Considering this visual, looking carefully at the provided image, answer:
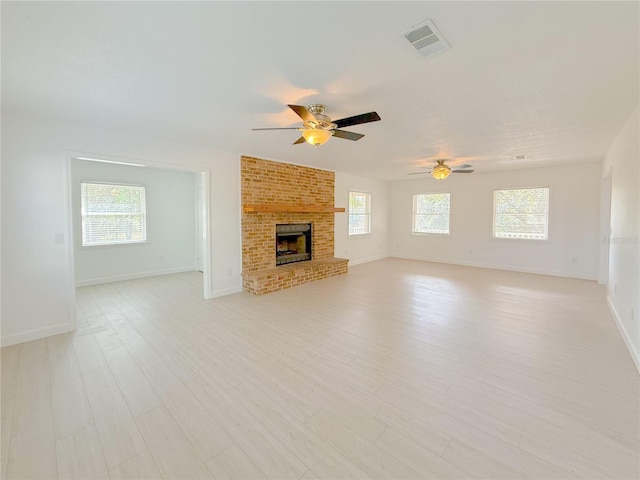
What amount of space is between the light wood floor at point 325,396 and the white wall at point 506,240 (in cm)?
286

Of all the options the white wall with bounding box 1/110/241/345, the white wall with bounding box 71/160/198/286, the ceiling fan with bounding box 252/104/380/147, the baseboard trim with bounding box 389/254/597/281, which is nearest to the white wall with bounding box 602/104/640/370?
the baseboard trim with bounding box 389/254/597/281

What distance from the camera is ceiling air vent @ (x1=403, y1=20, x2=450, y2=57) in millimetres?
1634

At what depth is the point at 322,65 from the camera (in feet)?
6.70

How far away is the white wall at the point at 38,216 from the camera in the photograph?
3.07m

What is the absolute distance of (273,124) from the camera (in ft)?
11.0

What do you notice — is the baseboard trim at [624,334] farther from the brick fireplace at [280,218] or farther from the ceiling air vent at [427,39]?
the brick fireplace at [280,218]

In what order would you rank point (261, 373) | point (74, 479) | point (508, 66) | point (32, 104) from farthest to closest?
point (32, 104) < point (261, 373) < point (508, 66) < point (74, 479)

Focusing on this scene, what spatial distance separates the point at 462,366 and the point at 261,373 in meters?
1.82

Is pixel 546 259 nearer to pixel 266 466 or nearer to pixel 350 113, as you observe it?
pixel 350 113

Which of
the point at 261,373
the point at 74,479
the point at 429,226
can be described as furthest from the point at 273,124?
the point at 429,226

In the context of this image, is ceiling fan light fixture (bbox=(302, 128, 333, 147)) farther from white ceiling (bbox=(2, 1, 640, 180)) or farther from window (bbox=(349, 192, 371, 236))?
window (bbox=(349, 192, 371, 236))

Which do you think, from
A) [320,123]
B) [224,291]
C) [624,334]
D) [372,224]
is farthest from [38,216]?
[372,224]

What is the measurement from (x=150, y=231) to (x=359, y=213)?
5359 millimetres

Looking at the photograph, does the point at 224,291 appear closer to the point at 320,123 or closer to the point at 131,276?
the point at 131,276
